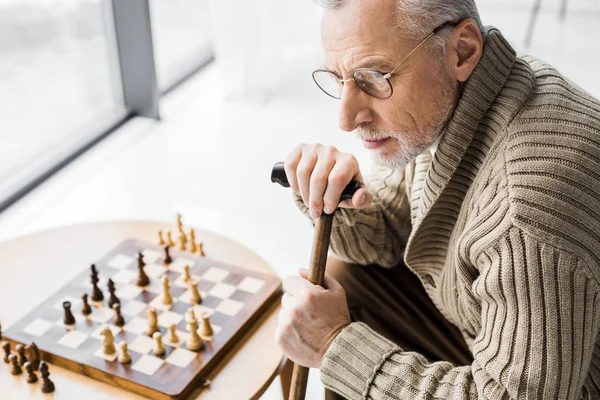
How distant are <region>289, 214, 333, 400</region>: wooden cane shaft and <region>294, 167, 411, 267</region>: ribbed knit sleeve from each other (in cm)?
29

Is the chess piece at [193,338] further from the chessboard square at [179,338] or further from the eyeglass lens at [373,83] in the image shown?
the eyeglass lens at [373,83]

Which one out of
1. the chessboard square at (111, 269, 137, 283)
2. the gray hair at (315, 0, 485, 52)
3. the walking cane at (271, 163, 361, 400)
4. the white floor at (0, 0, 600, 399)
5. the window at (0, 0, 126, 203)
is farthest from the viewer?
the window at (0, 0, 126, 203)

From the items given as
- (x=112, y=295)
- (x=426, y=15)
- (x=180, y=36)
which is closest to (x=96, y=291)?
(x=112, y=295)

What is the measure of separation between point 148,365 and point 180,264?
387mm

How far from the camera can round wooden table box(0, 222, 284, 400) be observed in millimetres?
1486

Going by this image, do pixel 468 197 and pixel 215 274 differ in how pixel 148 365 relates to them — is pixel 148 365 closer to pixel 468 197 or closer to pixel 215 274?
pixel 215 274

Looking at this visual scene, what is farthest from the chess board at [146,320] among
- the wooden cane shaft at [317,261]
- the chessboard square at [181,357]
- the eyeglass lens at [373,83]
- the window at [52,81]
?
the window at [52,81]

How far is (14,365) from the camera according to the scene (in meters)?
1.52

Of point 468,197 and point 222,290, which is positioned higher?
point 468,197

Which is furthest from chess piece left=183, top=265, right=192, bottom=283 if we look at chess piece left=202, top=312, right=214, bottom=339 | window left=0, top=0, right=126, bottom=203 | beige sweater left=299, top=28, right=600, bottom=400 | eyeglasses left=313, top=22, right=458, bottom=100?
window left=0, top=0, right=126, bottom=203

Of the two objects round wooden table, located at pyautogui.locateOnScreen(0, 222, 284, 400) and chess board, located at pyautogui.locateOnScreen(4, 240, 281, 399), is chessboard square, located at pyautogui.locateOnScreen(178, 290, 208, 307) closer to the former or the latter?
chess board, located at pyautogui.locateOnScreen(4, 240, 281, 399)

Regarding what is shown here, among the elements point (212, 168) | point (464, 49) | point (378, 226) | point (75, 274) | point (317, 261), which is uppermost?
point (464, 49)

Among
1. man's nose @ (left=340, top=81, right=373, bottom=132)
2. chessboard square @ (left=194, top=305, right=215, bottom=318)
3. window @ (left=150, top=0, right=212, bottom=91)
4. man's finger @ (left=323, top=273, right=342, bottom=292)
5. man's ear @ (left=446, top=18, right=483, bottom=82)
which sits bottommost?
window @ (left=150, top=0, right=212, bottom=91)

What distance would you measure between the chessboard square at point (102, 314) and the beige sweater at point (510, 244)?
58cm
